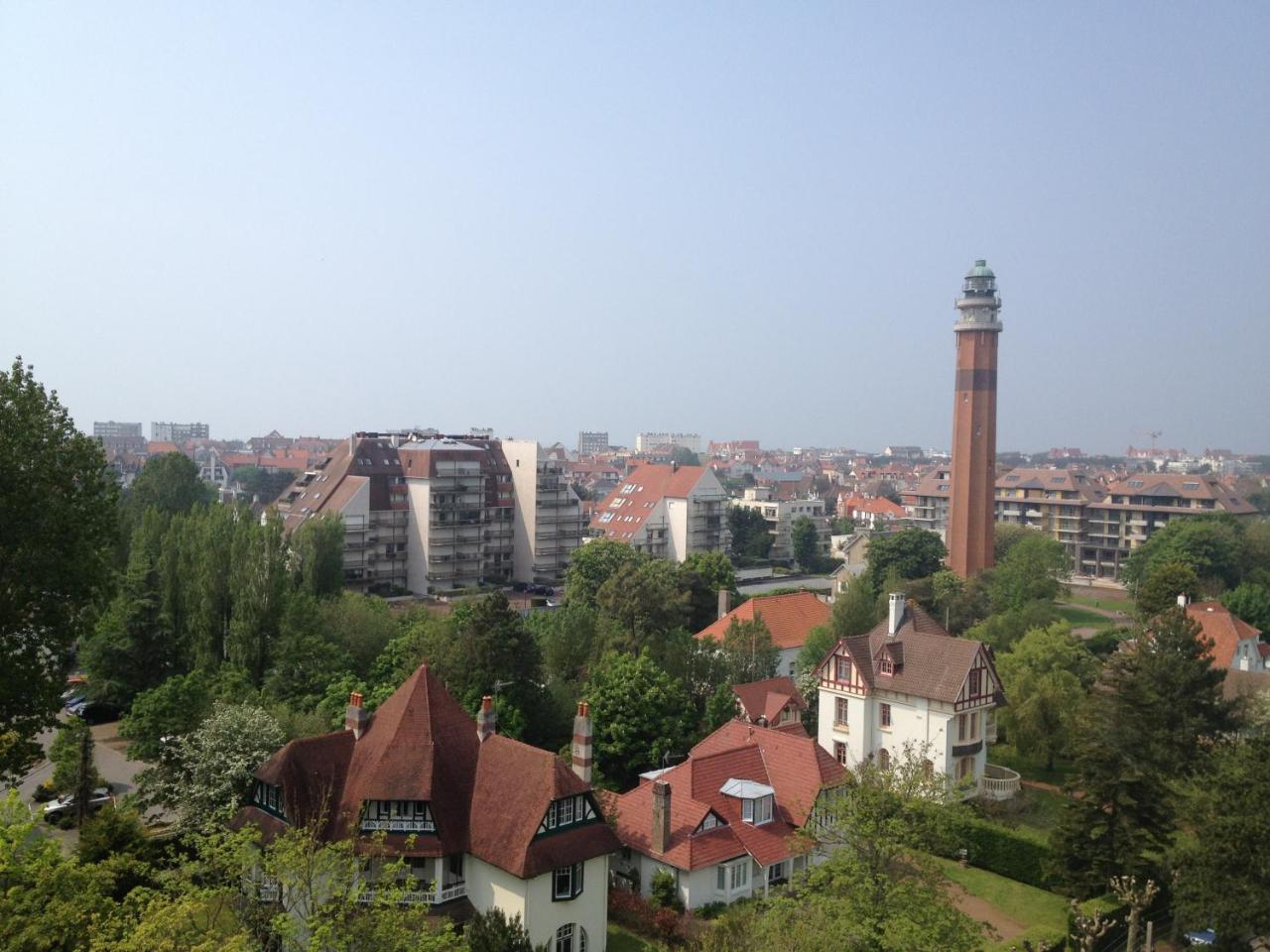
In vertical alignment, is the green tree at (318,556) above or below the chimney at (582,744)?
above

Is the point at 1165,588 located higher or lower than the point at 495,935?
higher

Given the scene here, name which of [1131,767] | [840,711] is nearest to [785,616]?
[840,711]

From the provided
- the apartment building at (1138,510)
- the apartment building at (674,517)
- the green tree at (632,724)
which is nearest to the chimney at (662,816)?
the green tree at (632,724)

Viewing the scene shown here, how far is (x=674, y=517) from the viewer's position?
90000 mm

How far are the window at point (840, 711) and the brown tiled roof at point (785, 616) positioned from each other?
1058 centimetres

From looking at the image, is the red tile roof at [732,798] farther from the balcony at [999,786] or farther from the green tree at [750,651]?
the green tree at [750,651]

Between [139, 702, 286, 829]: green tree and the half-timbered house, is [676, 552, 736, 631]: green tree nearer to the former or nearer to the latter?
the half-timbered house

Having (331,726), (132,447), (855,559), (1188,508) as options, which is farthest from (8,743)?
(132,447)

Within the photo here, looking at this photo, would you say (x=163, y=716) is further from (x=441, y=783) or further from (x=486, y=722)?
(x=486, y=722)

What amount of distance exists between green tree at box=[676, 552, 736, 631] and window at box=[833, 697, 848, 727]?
16098mm

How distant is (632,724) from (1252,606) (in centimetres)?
4759

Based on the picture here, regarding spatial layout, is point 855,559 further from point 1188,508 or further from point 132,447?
point 132,447

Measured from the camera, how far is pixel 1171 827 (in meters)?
29.4

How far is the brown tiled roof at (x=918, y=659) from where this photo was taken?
123ft
